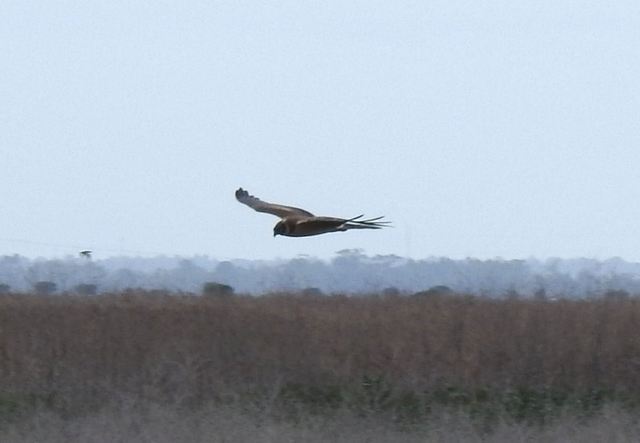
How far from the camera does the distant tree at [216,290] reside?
1552 cm

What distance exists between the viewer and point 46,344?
1349 cm

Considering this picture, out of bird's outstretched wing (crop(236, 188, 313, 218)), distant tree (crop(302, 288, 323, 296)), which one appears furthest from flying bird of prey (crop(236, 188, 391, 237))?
distant tree (crop(302, 288, 323, 296))

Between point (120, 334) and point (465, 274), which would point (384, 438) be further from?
point (465, 274)

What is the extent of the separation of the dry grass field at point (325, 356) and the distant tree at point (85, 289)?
1.80 ft

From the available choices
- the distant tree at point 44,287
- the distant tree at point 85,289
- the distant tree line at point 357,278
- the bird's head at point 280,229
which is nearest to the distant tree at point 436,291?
the distant tree line at point 357,278

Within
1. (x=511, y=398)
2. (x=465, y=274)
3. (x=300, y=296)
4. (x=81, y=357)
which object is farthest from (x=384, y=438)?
(x=465, y=274)

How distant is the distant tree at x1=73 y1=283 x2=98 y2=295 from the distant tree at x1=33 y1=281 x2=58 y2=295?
0.22 metres

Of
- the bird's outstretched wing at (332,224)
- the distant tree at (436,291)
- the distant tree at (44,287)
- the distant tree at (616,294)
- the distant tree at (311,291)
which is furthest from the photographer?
the distant tree at (311,291)

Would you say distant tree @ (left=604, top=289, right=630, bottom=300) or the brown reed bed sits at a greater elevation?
distant tree @ (left=604, top=289, right=630, bottom=300)

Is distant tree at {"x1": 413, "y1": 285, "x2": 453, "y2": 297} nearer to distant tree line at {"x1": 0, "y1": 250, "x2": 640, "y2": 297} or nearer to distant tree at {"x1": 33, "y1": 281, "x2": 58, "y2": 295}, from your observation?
distant tree line at {"x1": 0, "y1": 250, "x2": 640, "y2": 297}

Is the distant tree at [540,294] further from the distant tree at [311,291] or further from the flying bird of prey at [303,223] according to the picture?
the flying bird of prey at [303,223]

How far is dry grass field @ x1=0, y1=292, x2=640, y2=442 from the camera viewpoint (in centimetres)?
1199

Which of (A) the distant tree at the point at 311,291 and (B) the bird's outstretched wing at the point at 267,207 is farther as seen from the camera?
(A) the distant tree at the point at 311,291

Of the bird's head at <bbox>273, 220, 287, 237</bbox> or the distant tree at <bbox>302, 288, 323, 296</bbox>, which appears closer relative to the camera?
the bird's head at <bbox>273, 220, 287, 237</bbox>
